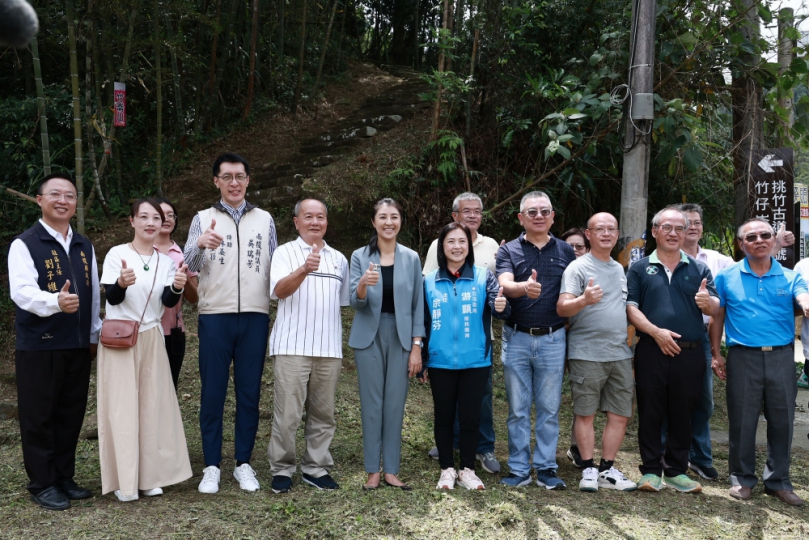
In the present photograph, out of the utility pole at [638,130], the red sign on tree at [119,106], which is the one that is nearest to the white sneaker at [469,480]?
the utility pole at [638,130]

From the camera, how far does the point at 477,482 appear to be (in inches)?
148

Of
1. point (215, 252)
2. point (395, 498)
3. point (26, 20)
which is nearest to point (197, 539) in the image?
point (395, 498)

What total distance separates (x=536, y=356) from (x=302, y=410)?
4.51 feet

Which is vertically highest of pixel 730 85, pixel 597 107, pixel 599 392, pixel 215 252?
pixel 730 85

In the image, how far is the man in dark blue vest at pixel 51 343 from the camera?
3416 millimetres

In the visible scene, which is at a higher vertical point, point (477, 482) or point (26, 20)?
point (26, 20)

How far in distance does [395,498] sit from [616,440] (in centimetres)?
134

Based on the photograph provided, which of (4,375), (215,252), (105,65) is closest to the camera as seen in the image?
(215,252)

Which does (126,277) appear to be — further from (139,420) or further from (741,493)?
(741,493)

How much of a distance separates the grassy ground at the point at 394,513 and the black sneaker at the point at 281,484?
4 cm

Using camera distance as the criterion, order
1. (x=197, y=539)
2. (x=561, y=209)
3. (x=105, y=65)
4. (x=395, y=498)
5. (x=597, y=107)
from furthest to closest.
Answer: (x=105, y=65) → (x=561, y=209) → (x=597, y=107) → (x=395, y=498) → (x=197, y=539)

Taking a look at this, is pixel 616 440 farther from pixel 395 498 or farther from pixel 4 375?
pixel 4 375

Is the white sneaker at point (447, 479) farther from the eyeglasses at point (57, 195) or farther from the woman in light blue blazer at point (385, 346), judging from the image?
the eyeglasses at point (57, 195)

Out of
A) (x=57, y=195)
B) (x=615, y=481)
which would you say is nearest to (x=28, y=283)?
(x=57, y=195)
